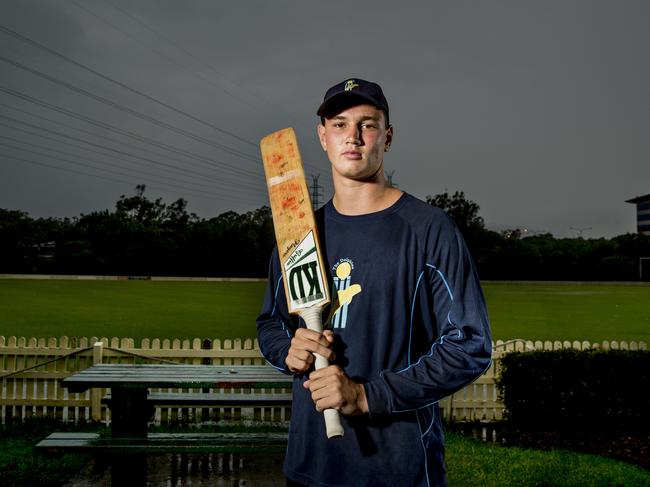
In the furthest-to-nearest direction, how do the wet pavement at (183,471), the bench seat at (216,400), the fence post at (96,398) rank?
the fence post at (96,398)
the bench seat at (216,400)
the wet pavement at (183,471)

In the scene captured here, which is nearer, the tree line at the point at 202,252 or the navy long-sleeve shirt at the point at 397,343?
the navy long-sleeve shirt at the point at 397,343

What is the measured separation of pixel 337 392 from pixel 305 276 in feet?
1.60

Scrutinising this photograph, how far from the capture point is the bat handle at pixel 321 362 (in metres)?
1.91

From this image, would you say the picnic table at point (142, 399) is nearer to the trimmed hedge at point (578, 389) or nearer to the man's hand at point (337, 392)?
the man's hand at point (337, 392)

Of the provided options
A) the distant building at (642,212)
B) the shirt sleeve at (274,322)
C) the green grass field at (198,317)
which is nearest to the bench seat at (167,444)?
the shirt sleeve at (274,322)

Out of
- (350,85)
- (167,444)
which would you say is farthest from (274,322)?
(167,444)

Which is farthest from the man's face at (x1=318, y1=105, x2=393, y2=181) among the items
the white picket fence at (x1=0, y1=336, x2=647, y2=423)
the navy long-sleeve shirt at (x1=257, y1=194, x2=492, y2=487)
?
the white picket fence at (x1=0, y1=336, x2=647, y2=423)

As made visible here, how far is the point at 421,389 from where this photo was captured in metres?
1.93

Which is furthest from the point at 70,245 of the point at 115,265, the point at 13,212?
the point at 13,212

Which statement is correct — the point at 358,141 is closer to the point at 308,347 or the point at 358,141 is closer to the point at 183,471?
the point at 308,347

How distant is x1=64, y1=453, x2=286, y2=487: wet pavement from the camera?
18.1 feet

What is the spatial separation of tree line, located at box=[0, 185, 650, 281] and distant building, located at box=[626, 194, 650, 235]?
69.8m

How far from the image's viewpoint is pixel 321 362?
78.7 inches

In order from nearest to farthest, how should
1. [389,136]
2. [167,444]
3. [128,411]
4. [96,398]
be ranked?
[389,136] < [167,444] < [128,411] < [96,398]
